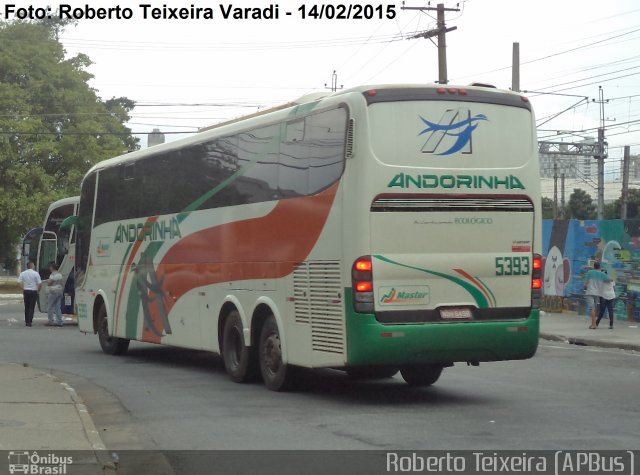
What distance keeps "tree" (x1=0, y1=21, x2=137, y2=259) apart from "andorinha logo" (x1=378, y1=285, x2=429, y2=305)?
4158 centimetres

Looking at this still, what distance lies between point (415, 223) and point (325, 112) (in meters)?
1.73

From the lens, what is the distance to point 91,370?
693 inches

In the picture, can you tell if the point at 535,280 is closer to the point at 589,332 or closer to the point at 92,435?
the point at 92,435

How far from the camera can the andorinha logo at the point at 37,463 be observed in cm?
826

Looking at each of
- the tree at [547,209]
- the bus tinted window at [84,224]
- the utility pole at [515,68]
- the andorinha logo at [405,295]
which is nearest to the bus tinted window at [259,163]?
the andorinha logo at [405,295]

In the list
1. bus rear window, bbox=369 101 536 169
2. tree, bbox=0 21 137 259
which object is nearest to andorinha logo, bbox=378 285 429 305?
bus rear window, bbox=369 101 536 169

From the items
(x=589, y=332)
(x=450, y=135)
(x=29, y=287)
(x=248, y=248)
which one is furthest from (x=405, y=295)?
(x=29, y=287)

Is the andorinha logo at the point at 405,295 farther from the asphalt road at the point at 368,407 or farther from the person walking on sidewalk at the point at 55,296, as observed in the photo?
the person walking on sidewalk at the point at 55,296

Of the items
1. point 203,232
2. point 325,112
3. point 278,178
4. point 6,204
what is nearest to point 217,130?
point 203,232

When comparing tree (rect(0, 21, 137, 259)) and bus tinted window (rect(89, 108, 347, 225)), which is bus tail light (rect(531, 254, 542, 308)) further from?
tree (rect(0, 21, 137, 259))

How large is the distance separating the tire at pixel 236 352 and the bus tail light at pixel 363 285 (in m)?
2.95

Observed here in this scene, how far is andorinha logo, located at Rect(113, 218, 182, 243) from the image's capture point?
683 inches

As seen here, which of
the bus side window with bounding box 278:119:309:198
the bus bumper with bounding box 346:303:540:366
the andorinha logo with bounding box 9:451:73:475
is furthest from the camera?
the bus side window with bounding box 278:119:309:198

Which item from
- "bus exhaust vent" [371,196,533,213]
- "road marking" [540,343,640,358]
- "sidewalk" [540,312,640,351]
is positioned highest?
"bus exhaust vent" [371,196,533,213]
